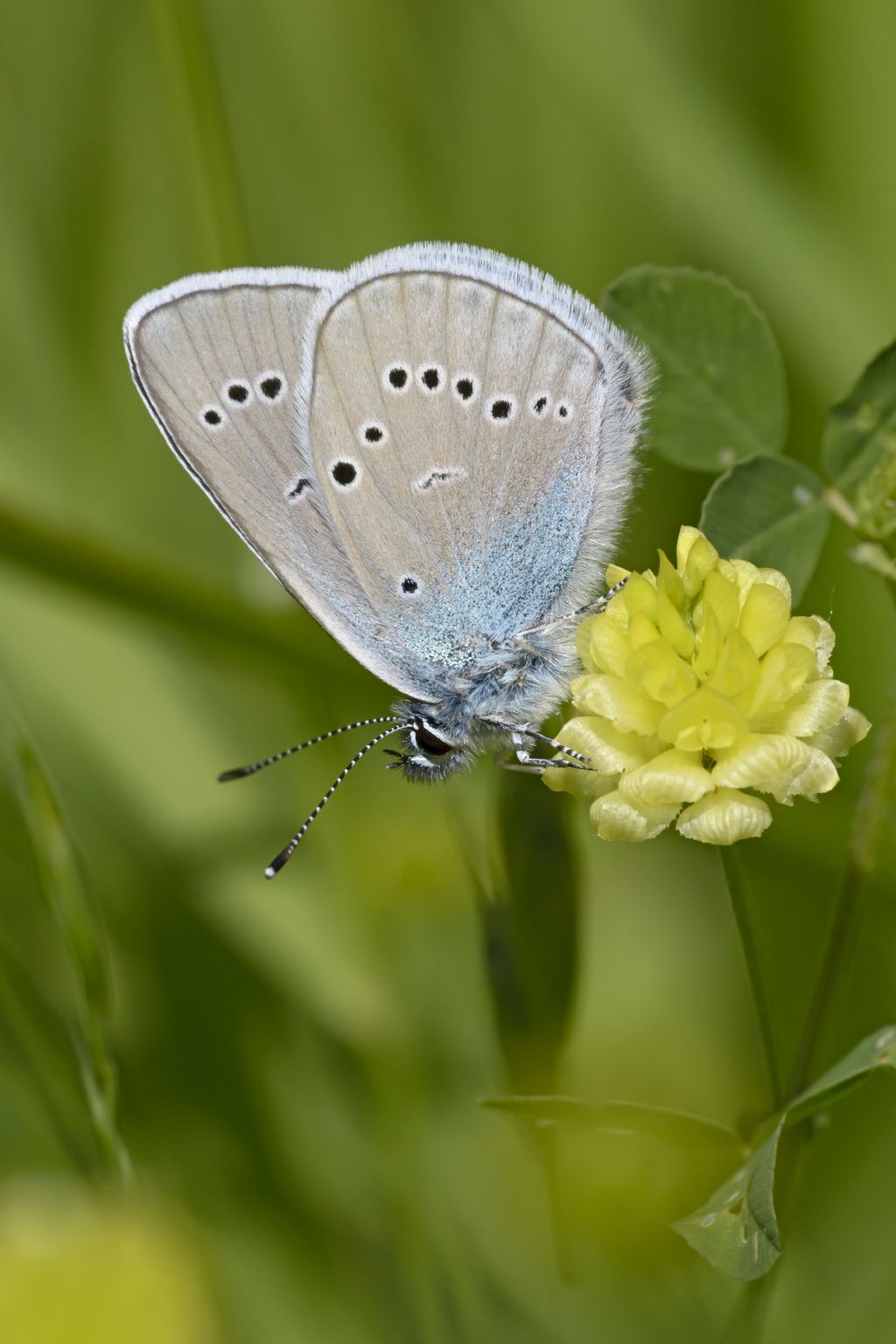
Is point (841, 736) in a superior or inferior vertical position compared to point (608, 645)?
inferior

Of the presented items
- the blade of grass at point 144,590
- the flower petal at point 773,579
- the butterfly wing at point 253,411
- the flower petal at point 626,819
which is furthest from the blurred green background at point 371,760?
the flower petal at point 773,579

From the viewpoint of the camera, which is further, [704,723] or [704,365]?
[704,365]

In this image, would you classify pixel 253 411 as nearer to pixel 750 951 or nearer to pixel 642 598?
→ pixel 642 598

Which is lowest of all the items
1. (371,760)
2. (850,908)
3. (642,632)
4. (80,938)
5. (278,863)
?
(371,760)

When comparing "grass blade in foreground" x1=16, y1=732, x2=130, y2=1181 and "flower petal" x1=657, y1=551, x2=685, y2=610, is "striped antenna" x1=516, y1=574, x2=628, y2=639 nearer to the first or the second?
"flower petal" x1=657, y1=551, x2=685, y2=610

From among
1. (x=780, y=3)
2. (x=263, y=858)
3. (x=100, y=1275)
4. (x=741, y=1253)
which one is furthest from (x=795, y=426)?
(x=100, y=1275)

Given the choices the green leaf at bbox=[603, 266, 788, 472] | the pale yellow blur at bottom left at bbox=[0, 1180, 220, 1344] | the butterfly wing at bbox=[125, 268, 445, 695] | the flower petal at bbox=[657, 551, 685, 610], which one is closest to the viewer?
the pale yellow blur at bottom left at bbox=[0, 1180, 220, 1344]

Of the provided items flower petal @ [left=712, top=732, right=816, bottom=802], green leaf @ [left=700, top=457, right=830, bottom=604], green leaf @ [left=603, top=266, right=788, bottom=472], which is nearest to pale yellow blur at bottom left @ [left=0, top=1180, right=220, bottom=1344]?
flower petal @ [left=712, top=732, right=816, bottom=802]

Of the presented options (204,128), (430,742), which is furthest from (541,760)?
(204,128)
